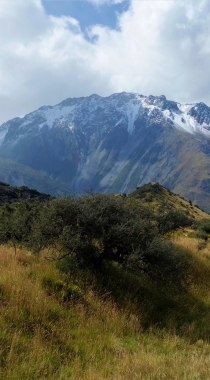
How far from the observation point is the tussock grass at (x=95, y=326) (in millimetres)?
5285

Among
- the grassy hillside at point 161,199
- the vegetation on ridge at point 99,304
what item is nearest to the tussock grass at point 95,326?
the vegetation on ridge at point 99,304

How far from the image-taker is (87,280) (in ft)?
29.5

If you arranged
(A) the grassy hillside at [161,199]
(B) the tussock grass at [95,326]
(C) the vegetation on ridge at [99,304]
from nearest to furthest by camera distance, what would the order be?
(B) the tussock grass at [95,326]
(C) the vegetation on ridge at [99,304]
(A) the grassy hillside at [161,199]

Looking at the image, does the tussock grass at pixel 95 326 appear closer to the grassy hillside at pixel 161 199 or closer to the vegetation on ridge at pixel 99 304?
the vegetation on ridge at pixel 99 304

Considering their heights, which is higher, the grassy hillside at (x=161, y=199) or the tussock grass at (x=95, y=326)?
the grassy hillside at (x=161, y=199)

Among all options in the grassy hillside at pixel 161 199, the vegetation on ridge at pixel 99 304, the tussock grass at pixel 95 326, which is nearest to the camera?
the tussock grass at pixel 95 326

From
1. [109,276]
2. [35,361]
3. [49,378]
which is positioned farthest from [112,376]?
[109,276]

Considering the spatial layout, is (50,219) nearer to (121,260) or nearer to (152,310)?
(121,260)

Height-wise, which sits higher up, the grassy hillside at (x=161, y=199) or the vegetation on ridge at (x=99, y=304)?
the grassy hillside at (x=161, y=199)

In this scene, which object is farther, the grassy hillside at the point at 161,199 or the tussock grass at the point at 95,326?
the grassy hillside at the point at 161,199

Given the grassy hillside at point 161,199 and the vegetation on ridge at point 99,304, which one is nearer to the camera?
the vegetation on ridge at point 99,304

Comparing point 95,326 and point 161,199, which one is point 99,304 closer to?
point 95,326

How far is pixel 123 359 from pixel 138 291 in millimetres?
4069

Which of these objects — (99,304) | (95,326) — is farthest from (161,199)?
(95,326)
